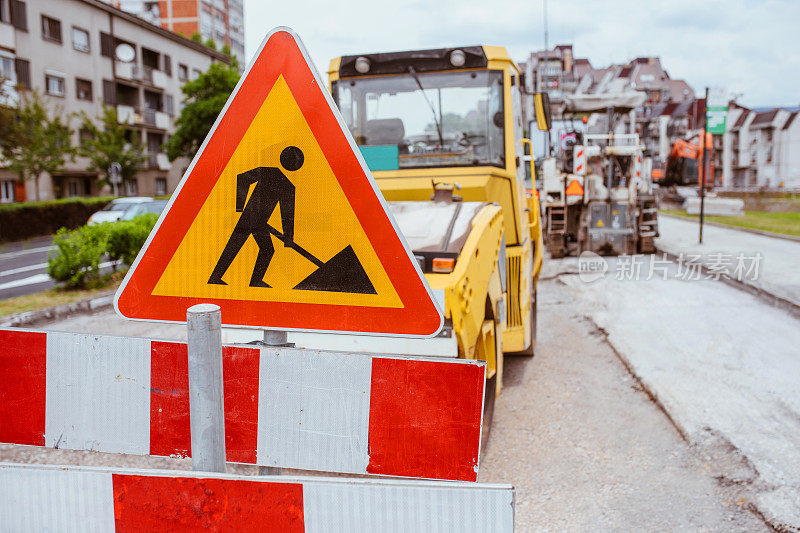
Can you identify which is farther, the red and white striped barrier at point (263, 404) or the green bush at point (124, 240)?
the green bush at point (124, 240)

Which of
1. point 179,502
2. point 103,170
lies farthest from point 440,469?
point 103,170

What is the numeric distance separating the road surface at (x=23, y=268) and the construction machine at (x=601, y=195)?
10.4 metres

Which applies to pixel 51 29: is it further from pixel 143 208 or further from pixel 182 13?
pixel 182 13

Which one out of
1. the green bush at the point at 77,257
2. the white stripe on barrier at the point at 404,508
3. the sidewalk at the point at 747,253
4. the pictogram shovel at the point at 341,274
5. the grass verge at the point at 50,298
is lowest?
the grass verge at the point at 50,298

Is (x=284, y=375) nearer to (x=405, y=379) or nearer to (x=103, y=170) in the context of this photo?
(x=405, y=379)

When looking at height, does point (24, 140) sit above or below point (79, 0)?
below

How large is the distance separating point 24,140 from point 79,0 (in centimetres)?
1935

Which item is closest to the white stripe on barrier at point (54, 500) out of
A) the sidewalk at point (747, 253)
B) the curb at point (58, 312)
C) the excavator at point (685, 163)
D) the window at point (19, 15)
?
the curb at point (58, 312)

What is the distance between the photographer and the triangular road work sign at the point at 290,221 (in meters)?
2.07

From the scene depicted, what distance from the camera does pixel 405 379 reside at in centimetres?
212

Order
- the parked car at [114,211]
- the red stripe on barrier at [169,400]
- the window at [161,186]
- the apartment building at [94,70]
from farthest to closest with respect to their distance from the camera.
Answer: the window at [161,186] → the apartment building at [94,70] → the parked car at [114,211] → the red stripe on barrier at [169,400]

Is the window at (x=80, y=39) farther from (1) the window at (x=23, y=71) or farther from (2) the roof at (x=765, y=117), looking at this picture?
(2) the roof at (x=765, y=117)

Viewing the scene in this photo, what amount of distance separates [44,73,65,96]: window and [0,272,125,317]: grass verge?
28.6 m

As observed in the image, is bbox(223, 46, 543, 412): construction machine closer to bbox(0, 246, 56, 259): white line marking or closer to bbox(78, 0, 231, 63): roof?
bbox(0, 246, 56, 259): white line marking
